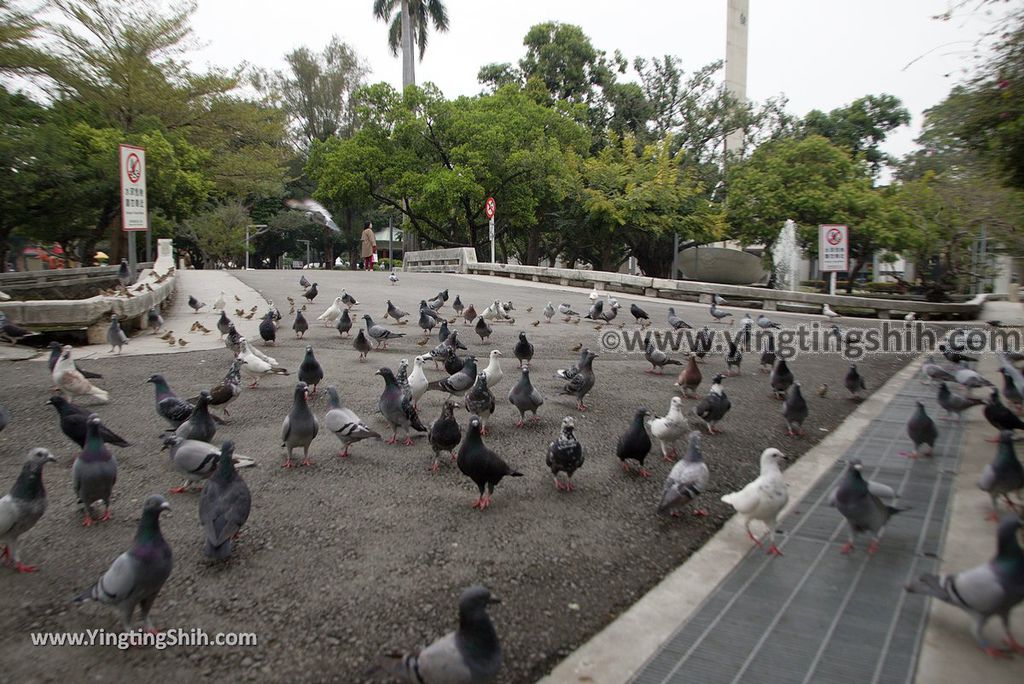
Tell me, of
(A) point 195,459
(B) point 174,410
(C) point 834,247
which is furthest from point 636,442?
(C) point 834,247

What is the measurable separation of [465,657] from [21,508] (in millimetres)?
2776

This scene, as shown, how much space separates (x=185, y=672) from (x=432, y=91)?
30065 millimetres

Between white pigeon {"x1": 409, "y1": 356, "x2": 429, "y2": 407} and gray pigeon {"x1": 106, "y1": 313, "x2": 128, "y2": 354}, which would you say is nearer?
white pigeon {"x1": 409, "y1": 356, "x2": 429, "y2": 407}

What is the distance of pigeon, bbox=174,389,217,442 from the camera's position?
521 cm

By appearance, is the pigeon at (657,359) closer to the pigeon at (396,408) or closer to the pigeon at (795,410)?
the pigeon at (795,410)

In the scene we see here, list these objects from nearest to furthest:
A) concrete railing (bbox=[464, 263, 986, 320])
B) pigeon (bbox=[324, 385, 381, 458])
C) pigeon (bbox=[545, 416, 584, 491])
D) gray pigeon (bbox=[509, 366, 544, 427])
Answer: pigeon (bbox=[545, 416, 584, 491]), pigeon (bbox=[324, 385, 381, 458]), gray pigeon (bbox=[509, 366, 544, 427]), concrete railing (bbox=[464, 263, 986, 320])

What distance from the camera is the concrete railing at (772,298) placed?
17.6 metres

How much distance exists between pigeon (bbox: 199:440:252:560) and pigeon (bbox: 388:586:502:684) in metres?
1.59

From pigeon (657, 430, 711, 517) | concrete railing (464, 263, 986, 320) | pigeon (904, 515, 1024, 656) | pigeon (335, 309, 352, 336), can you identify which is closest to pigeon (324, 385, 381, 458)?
pigeon (657, 430, 711, 517)

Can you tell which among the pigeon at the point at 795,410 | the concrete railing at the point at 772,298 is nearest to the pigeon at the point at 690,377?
the pigeon at the point at 795,410

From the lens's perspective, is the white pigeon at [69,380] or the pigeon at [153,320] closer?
the white pigeon at [69,380]

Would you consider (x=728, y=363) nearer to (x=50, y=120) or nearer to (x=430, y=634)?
(x=430, y=634)

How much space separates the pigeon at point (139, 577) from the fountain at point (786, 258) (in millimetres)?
24166

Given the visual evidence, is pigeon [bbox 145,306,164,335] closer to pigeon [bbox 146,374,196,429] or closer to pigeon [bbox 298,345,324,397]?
pigeon [bbox 298,345,324,397]
